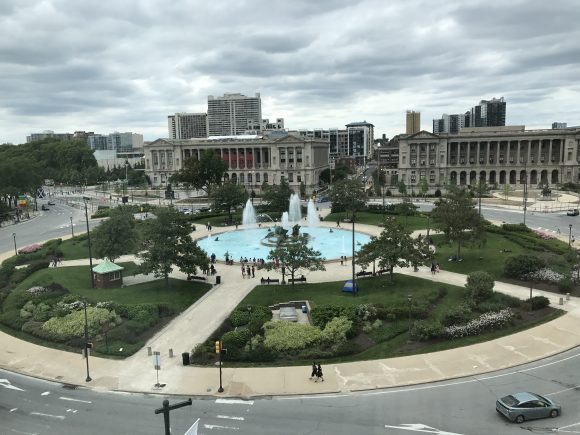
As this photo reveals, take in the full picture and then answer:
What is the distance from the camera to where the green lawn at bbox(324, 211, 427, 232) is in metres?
74.7

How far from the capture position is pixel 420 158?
145 m

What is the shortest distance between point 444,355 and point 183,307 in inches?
806

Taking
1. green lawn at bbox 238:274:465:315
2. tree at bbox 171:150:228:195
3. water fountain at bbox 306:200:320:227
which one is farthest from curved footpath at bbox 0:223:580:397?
tree at bbox 171:150:228:195

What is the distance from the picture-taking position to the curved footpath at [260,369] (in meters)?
26.4

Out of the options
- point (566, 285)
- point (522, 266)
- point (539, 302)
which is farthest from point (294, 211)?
point (539, 302)

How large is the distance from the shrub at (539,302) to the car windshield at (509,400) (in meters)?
16.1

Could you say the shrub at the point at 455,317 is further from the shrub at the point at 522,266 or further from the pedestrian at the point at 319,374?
the shrub at the point at 522,266

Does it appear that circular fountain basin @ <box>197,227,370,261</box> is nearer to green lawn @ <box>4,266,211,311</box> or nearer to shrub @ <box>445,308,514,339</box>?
green lawn @ <box>4,266,211,311</box>

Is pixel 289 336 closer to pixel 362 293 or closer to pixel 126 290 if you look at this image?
pixel 362 293

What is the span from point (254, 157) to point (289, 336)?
123 metres

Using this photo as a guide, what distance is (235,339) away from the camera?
31.4m

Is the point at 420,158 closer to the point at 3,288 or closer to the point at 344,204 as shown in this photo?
the point at 344,204

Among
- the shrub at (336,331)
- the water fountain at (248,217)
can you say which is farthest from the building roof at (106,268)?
the water fountain at (248,217)

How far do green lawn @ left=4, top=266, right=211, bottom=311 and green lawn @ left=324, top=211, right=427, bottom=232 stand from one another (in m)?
38.4
